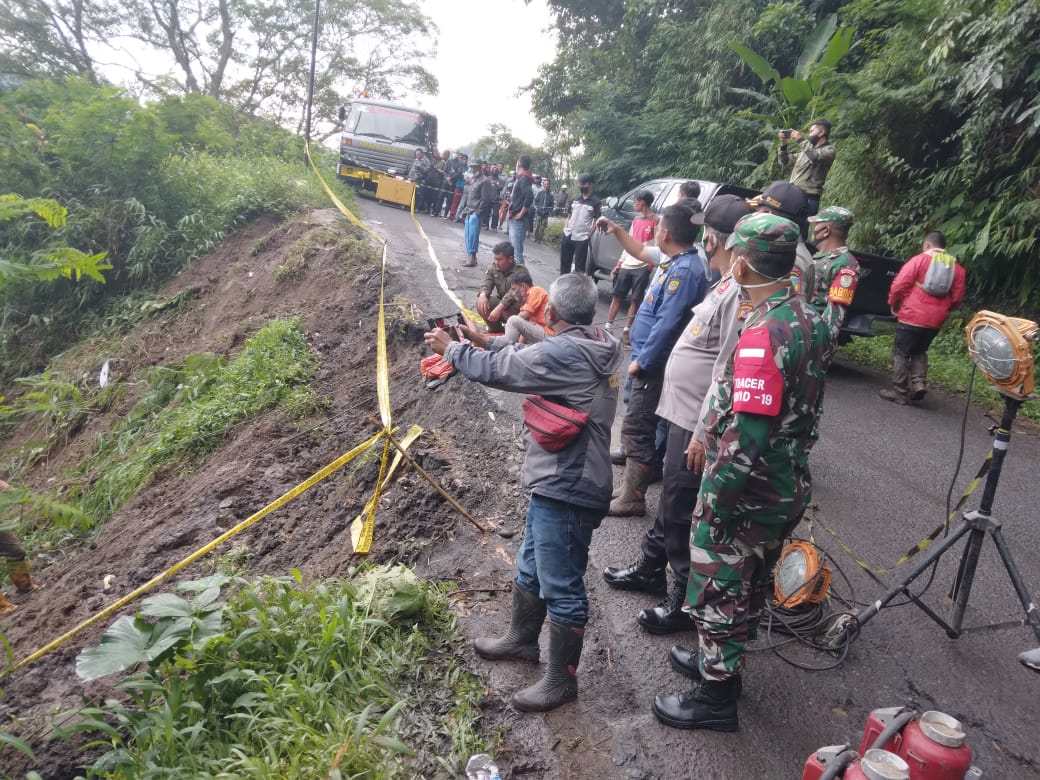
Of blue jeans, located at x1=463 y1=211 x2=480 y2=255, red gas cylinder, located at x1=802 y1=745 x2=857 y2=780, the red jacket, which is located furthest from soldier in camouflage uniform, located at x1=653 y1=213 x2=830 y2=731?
blue jeans, located at x1=463 y1=211 x2=480 y2=255

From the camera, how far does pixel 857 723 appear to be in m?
2.77

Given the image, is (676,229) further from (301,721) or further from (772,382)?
(301,721)

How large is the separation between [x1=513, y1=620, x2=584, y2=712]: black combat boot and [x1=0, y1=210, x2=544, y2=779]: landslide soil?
11 centimetres

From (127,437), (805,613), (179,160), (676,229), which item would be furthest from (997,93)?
(179,160)

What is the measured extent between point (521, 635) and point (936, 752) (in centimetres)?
166

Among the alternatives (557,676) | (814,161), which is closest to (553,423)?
(557,676)

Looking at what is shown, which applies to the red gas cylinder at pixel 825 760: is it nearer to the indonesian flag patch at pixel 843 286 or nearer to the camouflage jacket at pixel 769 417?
the camouflage jacket at pixel 769 417

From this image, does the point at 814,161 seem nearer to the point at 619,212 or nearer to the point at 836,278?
the point at 836,278

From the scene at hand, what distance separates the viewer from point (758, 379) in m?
2.34

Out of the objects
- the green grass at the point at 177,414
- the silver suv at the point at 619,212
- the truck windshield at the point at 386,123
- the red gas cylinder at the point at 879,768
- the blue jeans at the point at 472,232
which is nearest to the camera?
the red gas cylinder at the point at 879,768

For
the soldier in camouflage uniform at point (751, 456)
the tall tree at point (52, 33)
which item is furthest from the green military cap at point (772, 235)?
the tall tree at point (52, 33)

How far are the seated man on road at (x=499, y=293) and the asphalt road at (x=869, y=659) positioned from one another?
2.11m

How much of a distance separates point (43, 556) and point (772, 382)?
6674mm

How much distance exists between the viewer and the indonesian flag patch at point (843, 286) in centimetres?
536
